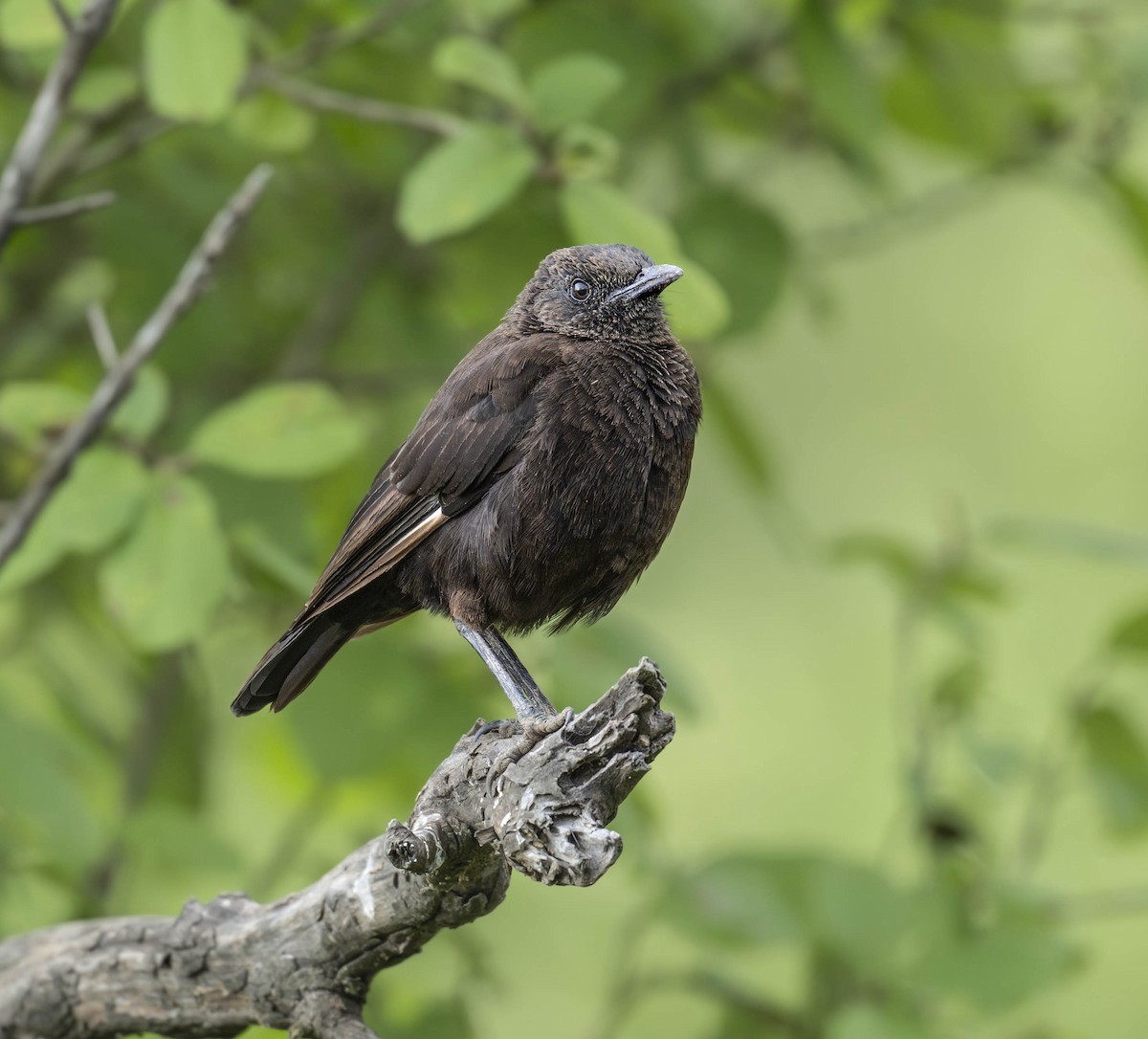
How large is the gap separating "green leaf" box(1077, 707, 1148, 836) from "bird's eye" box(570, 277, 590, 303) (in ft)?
6.52

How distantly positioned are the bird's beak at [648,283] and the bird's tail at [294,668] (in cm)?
102

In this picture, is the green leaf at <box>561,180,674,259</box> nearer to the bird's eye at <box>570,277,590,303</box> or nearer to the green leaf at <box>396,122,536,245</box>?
the green leaf at <box>396,122,536,245</box>

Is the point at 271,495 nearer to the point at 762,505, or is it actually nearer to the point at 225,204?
the point at 225,204

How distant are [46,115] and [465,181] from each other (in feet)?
2.89

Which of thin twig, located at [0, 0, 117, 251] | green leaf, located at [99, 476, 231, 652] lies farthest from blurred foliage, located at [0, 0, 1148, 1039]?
thin twig, located at [0, 0, 117, 251]

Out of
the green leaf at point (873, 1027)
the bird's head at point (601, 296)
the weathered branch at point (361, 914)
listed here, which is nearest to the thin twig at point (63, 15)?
the bird's head at point (601, 296)

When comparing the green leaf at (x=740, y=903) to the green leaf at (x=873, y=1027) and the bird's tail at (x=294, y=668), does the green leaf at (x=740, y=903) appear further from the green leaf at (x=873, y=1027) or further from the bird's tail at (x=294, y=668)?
the bird's tail at (x=294, y=668)

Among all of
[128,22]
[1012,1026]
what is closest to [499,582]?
[128,22]

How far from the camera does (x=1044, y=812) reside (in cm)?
483

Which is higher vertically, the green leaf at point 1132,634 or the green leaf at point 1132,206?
the green leaf at point 1132,206

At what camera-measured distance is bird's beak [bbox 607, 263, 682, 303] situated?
3549 millimetres

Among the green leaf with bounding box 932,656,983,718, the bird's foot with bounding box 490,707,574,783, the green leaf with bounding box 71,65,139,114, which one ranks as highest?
the green leaf with bounding box 71,65,139,114

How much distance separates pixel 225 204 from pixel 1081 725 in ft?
9.62

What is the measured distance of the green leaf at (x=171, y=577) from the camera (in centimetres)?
338
